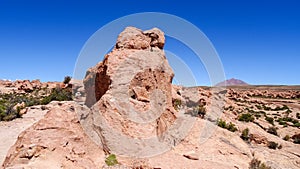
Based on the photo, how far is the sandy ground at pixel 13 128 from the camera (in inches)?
511

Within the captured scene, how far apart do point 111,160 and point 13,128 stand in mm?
11089

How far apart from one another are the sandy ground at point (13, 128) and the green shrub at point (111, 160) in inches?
218

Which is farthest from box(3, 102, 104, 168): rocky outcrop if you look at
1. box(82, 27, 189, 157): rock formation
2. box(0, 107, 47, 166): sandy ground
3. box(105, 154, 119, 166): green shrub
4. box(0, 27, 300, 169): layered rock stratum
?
box(0, 107, 47, 166): sandy ground

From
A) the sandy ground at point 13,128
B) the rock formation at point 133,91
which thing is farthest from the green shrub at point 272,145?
the sandy ground at point 13,128

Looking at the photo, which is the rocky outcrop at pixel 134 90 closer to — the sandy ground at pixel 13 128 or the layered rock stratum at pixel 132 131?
the layered rock stratum at pixel 132 131

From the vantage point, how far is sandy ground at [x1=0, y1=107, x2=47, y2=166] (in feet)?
42.5

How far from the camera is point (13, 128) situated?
54.1 feet

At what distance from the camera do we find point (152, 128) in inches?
411

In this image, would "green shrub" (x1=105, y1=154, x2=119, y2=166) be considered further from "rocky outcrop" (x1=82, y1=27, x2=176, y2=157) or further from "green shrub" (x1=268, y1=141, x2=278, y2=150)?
"green shrub" (x1=268, y1=141, x2=278, y2=150)

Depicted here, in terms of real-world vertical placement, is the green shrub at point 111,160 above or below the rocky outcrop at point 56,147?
below

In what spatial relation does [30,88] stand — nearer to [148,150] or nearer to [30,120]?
[30,120]

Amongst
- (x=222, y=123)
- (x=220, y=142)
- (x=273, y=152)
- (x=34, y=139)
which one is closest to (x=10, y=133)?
(x=34, y=139)

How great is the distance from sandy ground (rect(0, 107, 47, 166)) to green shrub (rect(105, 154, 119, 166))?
554cm

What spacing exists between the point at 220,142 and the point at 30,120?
1347 centimetres
